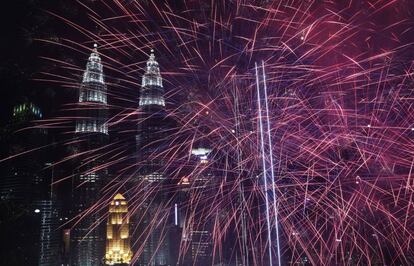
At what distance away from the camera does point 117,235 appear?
3725 inches

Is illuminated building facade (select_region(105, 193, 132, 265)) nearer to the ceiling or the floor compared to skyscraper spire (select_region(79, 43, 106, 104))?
nearer to the floor

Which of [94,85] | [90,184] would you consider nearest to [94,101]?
[94,85]

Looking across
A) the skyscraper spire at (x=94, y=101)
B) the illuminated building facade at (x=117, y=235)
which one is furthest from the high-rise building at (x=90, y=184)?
the illuminated building facade at (x=117, y=235)

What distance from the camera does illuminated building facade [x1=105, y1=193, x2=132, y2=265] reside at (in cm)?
9431

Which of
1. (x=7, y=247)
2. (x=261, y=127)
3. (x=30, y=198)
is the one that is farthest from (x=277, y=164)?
(x=30, y=198)

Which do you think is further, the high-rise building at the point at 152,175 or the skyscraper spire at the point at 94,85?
the skyscraper spire at the point at 94,85

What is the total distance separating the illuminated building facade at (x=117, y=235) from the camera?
94.3 m

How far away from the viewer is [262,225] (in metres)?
12.6

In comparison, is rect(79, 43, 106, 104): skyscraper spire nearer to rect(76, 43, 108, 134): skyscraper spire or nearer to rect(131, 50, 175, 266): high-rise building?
rect(76, 43, 108, 134): skyscraper spire

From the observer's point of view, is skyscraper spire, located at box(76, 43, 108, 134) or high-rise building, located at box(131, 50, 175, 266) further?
skyscraper spire, located at box(76, 43, 108, 134)

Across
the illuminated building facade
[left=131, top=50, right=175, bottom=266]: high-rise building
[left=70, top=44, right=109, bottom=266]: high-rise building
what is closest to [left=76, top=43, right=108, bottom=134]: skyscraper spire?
[left=70, top=44, right=109, bottom=266]: high-rise building

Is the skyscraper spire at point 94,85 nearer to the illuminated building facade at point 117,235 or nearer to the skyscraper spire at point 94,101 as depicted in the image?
the skyscraper spire at point 94,101

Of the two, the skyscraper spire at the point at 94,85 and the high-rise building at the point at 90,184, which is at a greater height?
the skyscraper spire at the point at 94,85

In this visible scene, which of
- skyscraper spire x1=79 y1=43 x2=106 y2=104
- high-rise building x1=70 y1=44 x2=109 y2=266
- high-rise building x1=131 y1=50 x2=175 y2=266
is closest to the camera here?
high-rise building x1=131 y1=50 x2=175 y2=266
